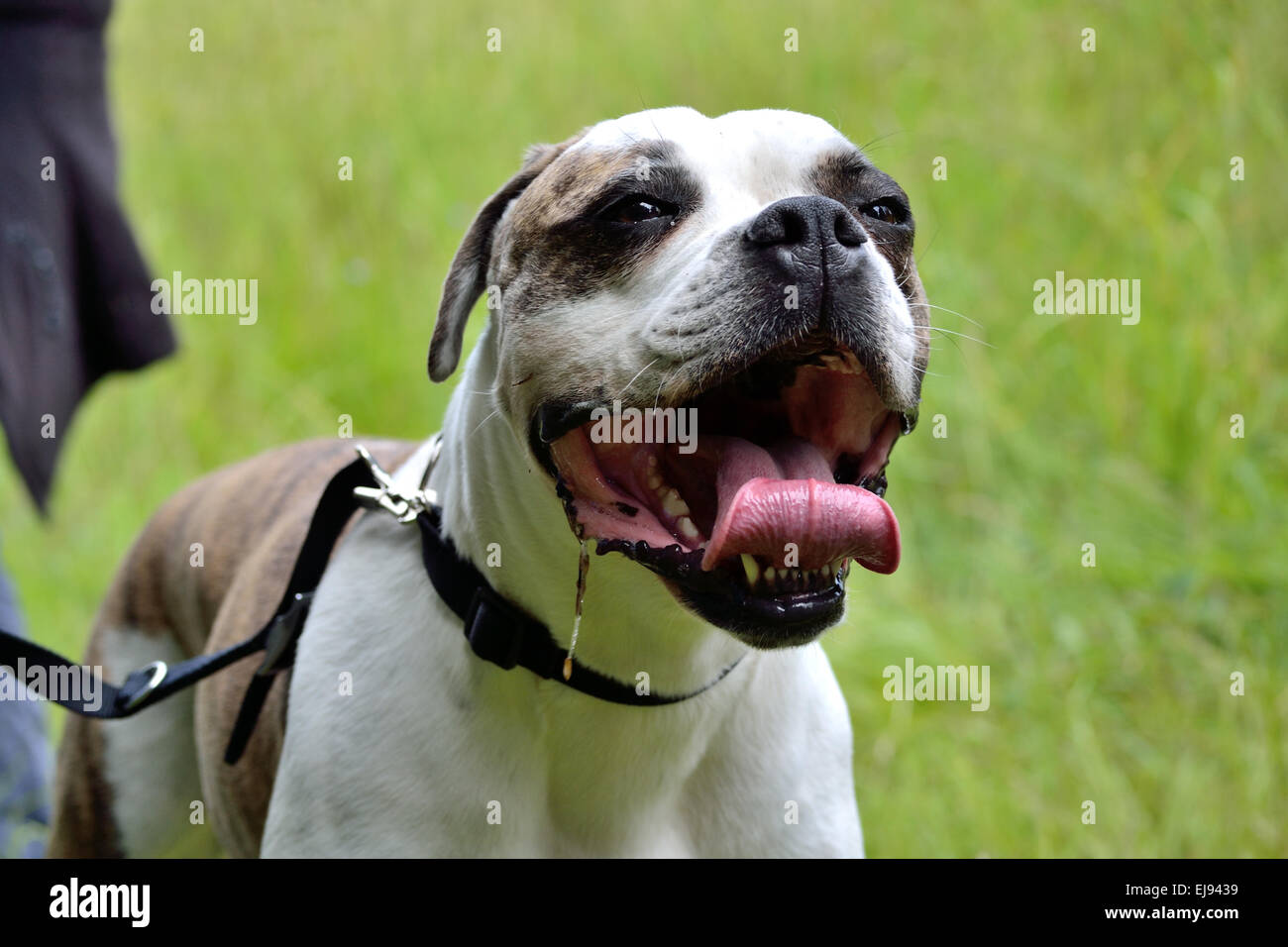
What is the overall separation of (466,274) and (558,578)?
69 cm

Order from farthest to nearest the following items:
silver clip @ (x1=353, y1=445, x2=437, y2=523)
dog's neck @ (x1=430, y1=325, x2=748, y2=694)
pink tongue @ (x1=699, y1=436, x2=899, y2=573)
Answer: silver clip @ (x1=353, y1=445, x2=437, y2=523), dog's neck @ (x1=430, y1=325, x2=748, y2=694), pink tongue @ (x1=699, y1=436, x2=899, y2=573)

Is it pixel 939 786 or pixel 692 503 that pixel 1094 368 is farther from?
pixel 692 503

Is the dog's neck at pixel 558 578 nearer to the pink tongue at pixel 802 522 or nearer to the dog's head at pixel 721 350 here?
the dog's head at pixel 721 350

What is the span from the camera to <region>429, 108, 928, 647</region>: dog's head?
221cm

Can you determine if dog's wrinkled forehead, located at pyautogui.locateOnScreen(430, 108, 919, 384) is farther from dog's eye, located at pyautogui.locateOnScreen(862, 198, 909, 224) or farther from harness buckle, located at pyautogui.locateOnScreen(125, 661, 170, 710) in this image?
harness buckle, located at pyautogui.locateOnScreen(125, 661, 170, 710)

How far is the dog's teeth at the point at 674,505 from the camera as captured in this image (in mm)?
2357

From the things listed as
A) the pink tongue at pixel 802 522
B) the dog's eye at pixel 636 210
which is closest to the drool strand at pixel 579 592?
the pink tongue at pixel 802 522

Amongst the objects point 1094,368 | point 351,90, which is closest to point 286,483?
point 1094,368

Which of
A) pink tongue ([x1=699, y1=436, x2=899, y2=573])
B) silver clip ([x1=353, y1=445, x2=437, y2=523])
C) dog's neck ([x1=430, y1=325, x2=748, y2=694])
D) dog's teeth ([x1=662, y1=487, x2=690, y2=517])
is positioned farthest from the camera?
silver clip ([x1=353, y1=445, x2=437, y2=523])

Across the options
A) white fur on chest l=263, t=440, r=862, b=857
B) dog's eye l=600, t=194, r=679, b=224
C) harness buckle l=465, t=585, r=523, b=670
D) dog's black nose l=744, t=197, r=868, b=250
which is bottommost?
white fur on chest l=263, t=440, r=862, b=857

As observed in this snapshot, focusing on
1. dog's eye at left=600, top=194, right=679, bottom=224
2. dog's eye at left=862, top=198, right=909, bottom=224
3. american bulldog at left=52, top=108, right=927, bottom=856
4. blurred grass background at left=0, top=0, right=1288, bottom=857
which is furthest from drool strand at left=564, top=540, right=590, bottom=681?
blurred grass background at left=0, top=0, right=1288, bottom=857

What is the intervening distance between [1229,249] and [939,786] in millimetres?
2572

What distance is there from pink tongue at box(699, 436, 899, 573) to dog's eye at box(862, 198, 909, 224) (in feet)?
1.81

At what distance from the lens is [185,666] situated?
112 inches
